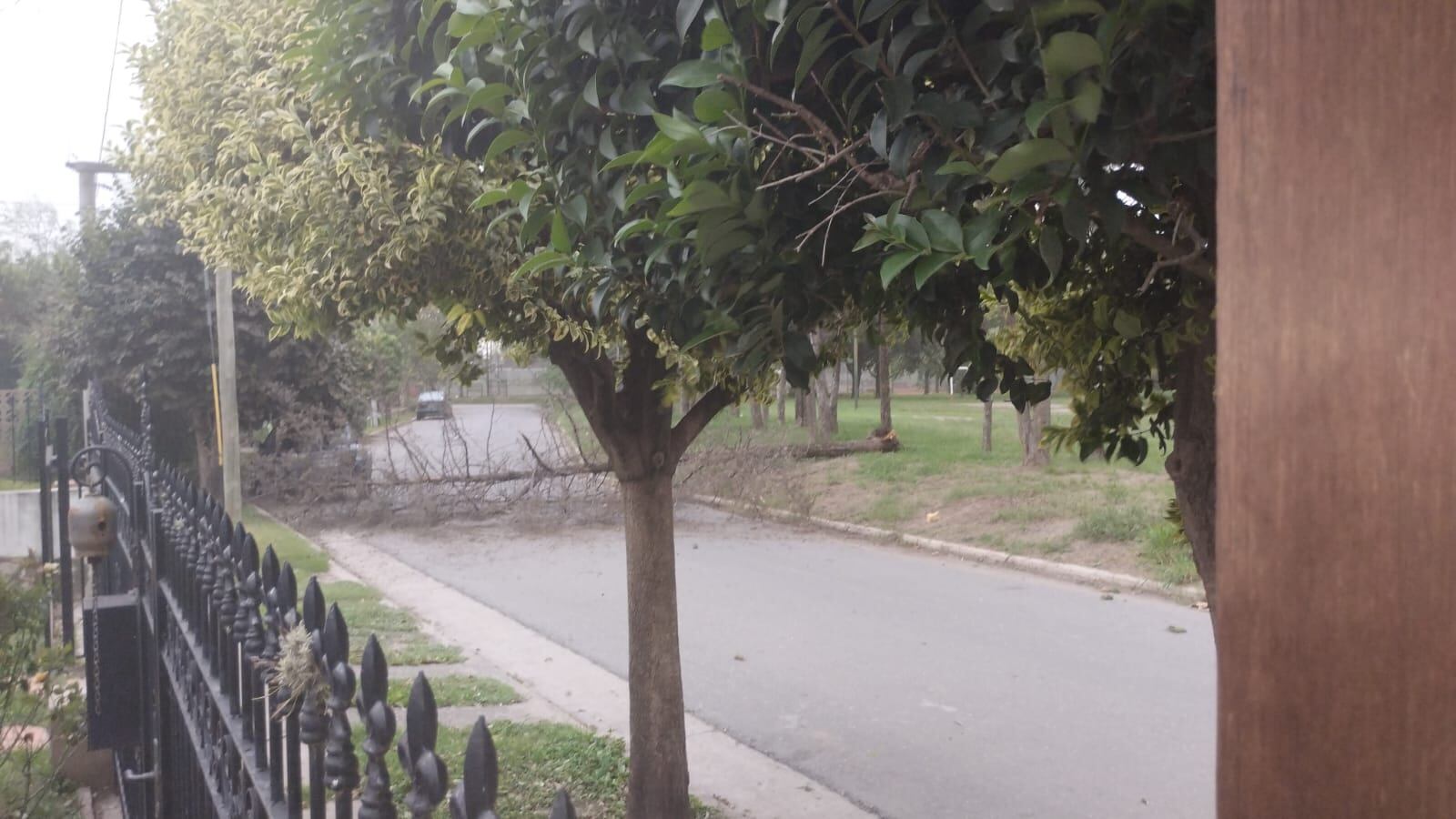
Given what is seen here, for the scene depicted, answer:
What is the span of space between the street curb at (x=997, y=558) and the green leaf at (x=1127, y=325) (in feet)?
28.0

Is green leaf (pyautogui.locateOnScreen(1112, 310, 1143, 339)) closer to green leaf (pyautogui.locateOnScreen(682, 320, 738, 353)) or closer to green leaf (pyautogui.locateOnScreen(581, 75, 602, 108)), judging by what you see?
green leaf (pyautogui.locateOnScreen(682, 320, 738, 353))

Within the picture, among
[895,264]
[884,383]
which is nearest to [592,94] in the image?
[895,264]

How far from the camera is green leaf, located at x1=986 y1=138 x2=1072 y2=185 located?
4.59ft

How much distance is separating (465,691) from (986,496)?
8.76 m

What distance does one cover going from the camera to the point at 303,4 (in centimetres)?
428

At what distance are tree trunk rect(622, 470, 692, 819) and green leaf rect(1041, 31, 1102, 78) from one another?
387 cm

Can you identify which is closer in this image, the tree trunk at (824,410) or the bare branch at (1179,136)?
the bare branch at (1179,136)

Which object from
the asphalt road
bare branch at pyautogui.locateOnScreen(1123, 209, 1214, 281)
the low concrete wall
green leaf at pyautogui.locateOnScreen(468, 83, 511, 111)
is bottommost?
the asphalt road

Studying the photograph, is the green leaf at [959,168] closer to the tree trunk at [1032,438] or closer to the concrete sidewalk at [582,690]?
the concrete sidewalk at [582,690]

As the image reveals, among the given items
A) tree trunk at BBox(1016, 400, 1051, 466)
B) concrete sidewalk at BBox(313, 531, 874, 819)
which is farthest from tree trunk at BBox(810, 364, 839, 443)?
concrete sidewalk at BBox(313, 531, 874, 819)

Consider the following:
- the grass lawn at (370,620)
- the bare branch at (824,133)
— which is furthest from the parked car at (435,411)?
the bare branch at (824,133)

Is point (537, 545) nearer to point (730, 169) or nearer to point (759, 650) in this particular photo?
point (759, 650)

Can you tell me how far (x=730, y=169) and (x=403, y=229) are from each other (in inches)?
95.0

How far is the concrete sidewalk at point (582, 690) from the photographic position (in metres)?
5.73
